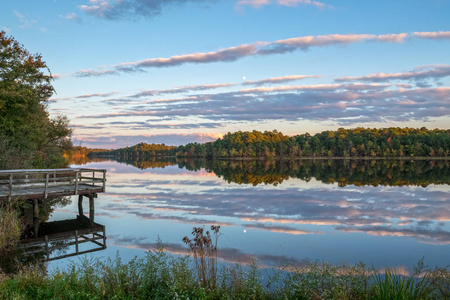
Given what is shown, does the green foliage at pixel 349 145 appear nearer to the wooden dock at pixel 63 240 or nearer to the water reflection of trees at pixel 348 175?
the water reflection of trees at pixel 348 175

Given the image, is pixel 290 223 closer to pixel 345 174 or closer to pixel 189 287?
pixel 189 287

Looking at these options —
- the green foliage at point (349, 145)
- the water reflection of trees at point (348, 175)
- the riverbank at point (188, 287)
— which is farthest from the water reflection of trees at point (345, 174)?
the green foliage at point (349, 145)

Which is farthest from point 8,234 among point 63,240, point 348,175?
point 348,175

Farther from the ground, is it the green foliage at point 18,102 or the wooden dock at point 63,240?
the green foliage at point 18,102

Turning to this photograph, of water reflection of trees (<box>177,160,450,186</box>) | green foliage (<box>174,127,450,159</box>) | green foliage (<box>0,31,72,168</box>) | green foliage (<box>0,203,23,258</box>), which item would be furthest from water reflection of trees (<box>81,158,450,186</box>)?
green foliage (<box>174,127,450,159</box>)

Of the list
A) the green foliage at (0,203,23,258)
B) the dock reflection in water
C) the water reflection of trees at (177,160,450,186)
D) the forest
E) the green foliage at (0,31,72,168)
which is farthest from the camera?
the forest

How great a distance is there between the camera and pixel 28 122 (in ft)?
95.5

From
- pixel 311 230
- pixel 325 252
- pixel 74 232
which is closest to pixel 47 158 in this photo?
pixel 74 232

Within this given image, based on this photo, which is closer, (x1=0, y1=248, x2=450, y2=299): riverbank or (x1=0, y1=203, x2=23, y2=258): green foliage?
(x1=0, y1=248, x2=450, y2=299): riverbank

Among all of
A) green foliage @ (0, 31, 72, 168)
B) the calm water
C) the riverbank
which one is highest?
green foliage @ (0, 31, 72, 168)

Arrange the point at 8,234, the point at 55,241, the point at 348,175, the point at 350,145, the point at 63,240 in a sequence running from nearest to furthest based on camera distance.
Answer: the point at 8,234, the point at 55,241, the point at 63,240, the point at 348,175, the point at 350,145

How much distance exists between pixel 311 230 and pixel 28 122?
2434cm

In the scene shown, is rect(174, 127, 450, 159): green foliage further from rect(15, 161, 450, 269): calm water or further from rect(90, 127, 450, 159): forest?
rect(15, 161, 450, 269): calm water

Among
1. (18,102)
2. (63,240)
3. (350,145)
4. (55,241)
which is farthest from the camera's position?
(350,145)
